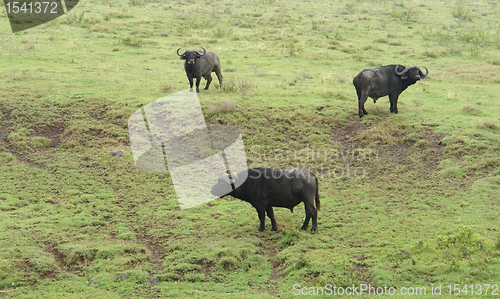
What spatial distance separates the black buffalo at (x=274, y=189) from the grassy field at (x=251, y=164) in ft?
2.13

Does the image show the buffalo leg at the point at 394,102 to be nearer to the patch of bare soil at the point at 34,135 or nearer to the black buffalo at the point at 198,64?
the black buffalo at the point at 198,64

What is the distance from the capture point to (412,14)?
117 feet

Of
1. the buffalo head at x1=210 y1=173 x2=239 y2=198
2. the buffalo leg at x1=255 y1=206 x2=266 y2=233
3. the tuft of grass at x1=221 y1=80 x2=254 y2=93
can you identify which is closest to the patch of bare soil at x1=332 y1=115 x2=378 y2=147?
the tuft of grass at x1=221 y1=80 x2=254 y2=93

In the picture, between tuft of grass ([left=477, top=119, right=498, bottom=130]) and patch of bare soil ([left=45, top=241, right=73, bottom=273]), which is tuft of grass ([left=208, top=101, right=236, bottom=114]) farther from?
tuft of grass ([left=477, top=119, right=498, bottom=130])

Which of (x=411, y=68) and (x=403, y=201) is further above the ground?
(x=411, y=68)

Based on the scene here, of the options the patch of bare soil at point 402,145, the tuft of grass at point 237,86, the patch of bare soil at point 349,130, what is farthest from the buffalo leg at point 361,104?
the tuft of grass at point 237,86

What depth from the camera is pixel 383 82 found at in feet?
57.9

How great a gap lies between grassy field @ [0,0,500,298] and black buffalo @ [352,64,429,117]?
0.76 m

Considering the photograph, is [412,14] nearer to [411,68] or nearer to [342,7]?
[342,7]

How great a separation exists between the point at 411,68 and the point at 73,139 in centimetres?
1296

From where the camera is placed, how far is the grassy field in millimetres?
9008

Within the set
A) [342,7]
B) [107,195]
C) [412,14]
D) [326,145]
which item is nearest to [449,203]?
[326,145]

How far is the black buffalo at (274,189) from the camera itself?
10.4m

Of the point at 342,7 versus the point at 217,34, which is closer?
the point at 217,34
